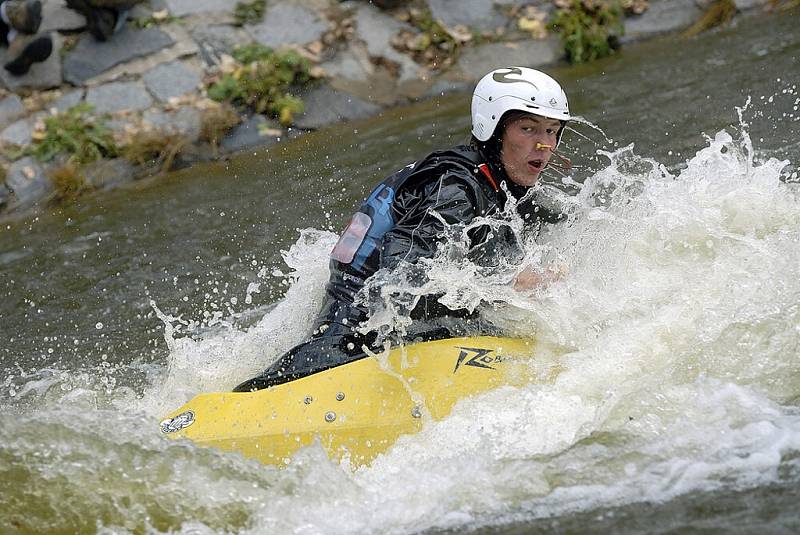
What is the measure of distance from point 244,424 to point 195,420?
259mm

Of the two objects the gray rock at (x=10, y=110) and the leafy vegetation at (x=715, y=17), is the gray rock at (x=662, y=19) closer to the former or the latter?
the leafy vegetation at (x=715, y=17)

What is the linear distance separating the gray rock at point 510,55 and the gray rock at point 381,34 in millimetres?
625

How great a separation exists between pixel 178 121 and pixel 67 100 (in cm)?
123

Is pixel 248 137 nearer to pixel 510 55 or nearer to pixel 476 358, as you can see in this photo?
pixel 510 55

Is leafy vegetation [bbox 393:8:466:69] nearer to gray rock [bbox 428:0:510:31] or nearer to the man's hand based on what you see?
gray rock [bbox 428:0:510:31]

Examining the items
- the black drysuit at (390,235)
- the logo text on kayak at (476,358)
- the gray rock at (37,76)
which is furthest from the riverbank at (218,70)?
the logo text on kayak at (476,358)

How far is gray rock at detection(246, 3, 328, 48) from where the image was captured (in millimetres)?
11938

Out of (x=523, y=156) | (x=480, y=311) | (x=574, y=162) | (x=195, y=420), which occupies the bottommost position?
(x=574, y=162)

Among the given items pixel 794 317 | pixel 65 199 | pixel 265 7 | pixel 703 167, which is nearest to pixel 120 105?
pixel 65 199

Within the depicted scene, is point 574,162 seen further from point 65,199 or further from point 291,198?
point 65,199

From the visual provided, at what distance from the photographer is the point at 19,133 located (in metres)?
10.7

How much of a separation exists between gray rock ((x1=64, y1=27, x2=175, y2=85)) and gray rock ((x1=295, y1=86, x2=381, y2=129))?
5.88 feet

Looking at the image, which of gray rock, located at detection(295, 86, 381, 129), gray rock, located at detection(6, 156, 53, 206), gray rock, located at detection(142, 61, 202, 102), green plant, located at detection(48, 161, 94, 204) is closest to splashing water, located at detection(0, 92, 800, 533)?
green plant, located at detection(48, 161, 94, 204)

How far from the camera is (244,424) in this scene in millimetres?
4707
